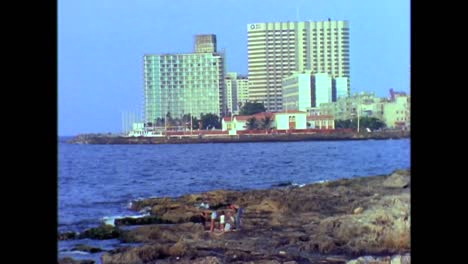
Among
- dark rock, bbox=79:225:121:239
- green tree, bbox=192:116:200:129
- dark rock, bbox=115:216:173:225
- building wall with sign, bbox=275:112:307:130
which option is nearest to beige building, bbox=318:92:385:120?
building wall with sign, bbox=275:112:307:130

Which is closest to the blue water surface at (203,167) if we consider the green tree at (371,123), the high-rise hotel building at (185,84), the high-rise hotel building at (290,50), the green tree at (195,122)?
the green tree at (371,123)

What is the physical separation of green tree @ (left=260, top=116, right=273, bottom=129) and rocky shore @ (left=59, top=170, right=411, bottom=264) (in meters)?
0.85

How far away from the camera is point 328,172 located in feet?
19.4

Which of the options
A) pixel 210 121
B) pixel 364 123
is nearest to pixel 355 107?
pixel 364 123

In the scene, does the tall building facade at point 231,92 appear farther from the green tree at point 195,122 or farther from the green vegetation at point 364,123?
the green vegetation at point 364,123

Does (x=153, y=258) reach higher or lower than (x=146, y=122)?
lower

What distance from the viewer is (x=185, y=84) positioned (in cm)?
437

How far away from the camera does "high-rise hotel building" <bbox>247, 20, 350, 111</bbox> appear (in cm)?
372

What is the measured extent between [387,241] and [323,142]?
3.64ft

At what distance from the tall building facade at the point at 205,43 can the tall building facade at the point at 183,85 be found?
0.19ft

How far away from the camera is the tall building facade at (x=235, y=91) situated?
4.15 metres

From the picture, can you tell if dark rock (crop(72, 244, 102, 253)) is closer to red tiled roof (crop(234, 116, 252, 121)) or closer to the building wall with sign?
red tiled roof (crop(234, 116, 252, 121))
